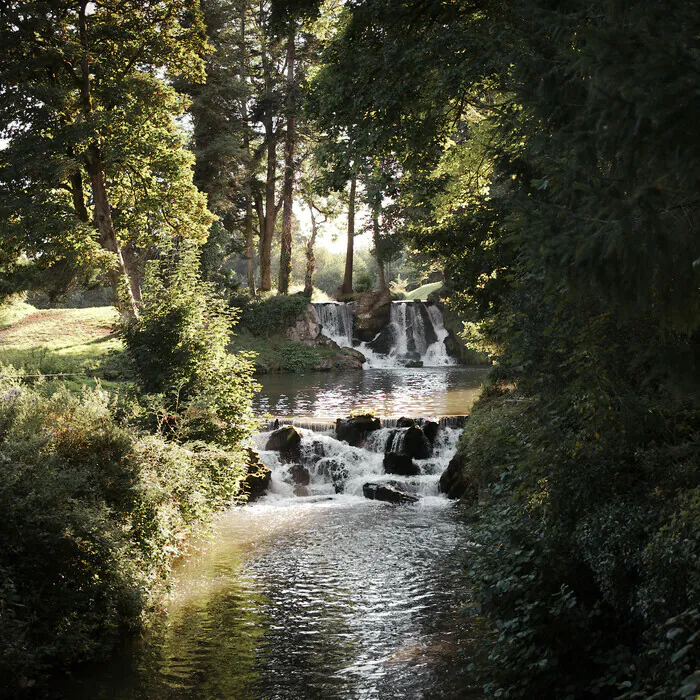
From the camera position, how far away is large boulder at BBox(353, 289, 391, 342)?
3781cm

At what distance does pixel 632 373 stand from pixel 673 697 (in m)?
2.85

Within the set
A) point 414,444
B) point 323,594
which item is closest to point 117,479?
point 323,594

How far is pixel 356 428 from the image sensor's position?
17438 mm

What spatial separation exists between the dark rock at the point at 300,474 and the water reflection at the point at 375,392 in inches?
166

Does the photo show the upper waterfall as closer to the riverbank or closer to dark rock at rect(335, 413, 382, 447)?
dark rock at rect(335, 413, 382, 447)

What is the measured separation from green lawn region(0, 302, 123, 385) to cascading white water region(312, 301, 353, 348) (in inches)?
427

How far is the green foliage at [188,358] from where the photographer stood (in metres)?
11.1

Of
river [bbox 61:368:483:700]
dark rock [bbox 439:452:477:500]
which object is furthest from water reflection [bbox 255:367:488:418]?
river [bbox 61:368:483:700]

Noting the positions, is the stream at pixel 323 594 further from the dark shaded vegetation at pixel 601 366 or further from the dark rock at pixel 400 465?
the dark shaded vegetation at pixel 601 366

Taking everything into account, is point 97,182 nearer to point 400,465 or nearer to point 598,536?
point 400,465

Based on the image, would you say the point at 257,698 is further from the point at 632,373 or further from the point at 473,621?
the point at 632,373

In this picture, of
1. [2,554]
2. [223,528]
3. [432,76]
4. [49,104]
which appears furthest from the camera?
[49,104]

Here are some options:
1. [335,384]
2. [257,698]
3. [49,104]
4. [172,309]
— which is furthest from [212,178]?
[257,698]

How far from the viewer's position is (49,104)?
627 inches
